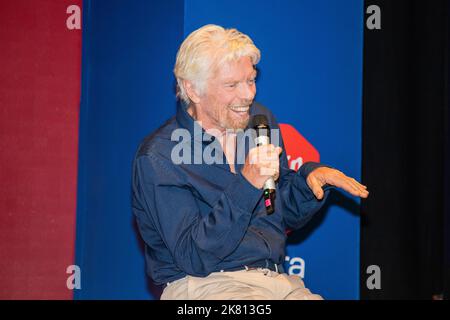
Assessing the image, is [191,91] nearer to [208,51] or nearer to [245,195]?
[208,51]

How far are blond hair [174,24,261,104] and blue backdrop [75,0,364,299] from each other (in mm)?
441

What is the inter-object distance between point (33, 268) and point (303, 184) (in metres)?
1.70

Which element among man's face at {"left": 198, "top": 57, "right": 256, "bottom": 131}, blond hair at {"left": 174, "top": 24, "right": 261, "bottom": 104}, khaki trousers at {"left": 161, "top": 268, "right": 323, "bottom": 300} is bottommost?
khaki trousers at {"left": 161, "top": 268, "right": 323, "bottom": 300}

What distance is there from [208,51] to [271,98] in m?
0.74

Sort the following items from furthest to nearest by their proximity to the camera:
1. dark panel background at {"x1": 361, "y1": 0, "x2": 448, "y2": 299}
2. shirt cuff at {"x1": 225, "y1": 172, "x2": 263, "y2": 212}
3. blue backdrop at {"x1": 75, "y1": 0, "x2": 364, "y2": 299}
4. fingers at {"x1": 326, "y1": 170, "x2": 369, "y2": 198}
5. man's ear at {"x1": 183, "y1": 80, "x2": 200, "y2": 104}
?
dark panel background at {"x1": 361, "y1": 0, "x2": 448, "y2": 299} → blue backdrop at {"x1": 75, "y1": 0, "x2": 364, "y2": 299} → man's ear at {"x1": 183, "y1": 80, "x2": 200, "y2": 104} → fingers at {"x1": 326, "y1": 170, "x2": 369, "y2": 198} → shirt cuff at {"x1": 225, "y1": 172, "x2": 263, "y2": 212}

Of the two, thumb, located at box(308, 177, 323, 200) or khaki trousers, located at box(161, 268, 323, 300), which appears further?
thumb, located at box(308, 177, 323, 200)

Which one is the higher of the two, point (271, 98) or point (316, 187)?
point (271, 98)

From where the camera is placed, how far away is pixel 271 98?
3.04 metres

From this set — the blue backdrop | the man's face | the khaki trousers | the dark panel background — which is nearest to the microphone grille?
the man's face

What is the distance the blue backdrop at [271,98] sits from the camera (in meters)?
2.95

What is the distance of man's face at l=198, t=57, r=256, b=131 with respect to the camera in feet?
7.79

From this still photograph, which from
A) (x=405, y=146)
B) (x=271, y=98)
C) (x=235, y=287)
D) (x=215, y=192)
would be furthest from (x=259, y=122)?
(x=405, y=146)

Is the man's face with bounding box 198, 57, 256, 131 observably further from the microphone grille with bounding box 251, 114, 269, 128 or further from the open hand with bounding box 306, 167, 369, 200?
the open hand with bounding box 306, 167, 369, 200

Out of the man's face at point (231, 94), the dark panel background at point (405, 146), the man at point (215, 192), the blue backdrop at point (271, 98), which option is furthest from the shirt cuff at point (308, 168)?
the dark panel background at point (405, 146)
